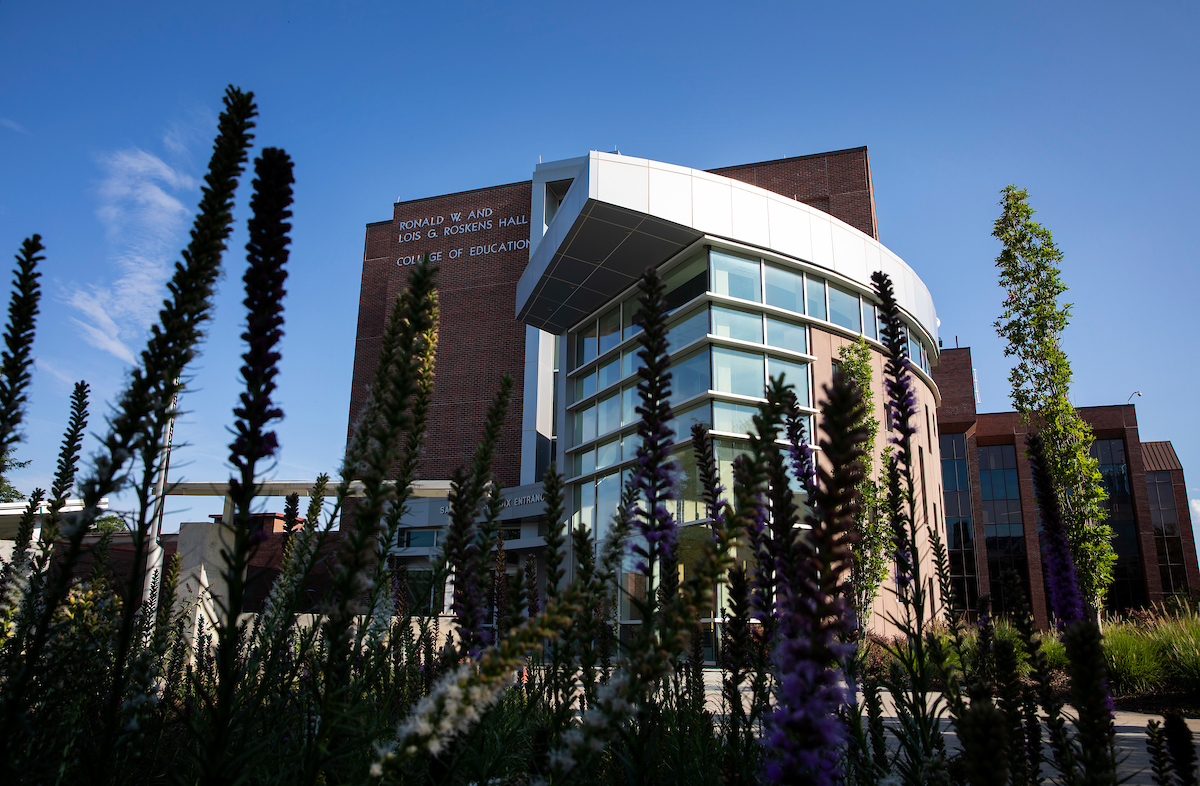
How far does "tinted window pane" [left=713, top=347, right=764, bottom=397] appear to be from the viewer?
17438 mm

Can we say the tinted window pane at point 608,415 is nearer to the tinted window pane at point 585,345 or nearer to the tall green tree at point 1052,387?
the tinted window pane at point 585,345

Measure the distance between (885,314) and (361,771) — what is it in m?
3.57

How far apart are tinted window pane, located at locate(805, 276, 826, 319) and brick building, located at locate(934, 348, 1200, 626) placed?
60.3ft

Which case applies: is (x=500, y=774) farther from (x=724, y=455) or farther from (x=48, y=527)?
(x=724, y=455)

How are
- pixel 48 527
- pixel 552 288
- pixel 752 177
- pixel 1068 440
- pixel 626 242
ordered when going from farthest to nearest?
pixel 752 177 < pixel 552 288 < pixel 626 242 < pixel 1068 440 < pixel 48 527

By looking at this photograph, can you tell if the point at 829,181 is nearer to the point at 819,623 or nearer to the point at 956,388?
the point at 956,388

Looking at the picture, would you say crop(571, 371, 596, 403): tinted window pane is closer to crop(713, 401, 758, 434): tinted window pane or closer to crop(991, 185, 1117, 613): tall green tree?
crop(713, 401, 758, 434): tinted window pane

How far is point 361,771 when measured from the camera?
2.38 m

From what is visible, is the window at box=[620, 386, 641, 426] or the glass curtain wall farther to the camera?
the window at box=[620, 386, 641, 426]

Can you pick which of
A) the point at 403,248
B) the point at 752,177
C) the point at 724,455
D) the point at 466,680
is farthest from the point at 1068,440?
the point at 403,248

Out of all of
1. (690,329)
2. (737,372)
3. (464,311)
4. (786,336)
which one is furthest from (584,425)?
(464,311)

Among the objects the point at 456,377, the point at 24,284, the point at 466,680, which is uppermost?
the point at 456,377

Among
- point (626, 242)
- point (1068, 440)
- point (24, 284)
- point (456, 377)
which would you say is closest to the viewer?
point (24, 284)

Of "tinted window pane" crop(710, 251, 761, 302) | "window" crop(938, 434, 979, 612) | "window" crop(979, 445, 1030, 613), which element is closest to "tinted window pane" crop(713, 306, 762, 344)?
"tinted window pane" crop(710, 251, 761, 302)
